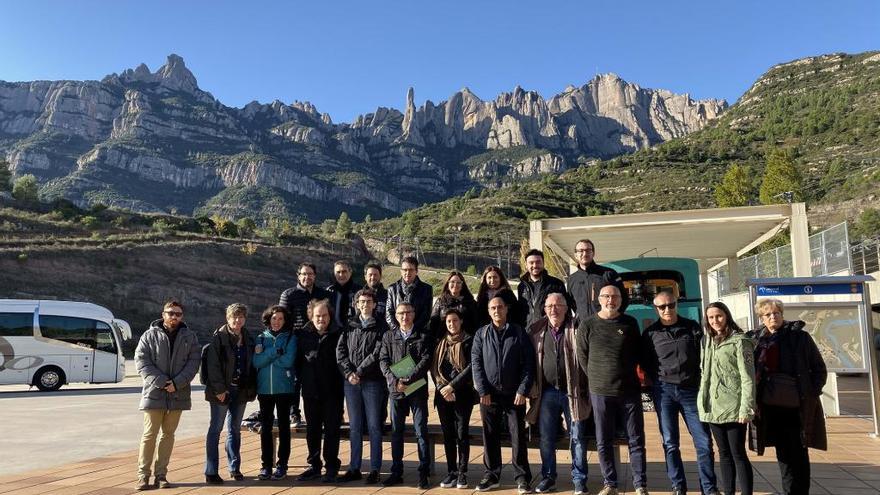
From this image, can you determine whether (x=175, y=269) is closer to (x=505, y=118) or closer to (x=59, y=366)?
(x=59, y=366)

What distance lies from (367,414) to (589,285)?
2.23 m

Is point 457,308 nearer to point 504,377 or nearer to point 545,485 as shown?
point 504,377

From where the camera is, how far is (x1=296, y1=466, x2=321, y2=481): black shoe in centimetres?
518

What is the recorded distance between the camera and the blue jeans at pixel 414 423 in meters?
4.94

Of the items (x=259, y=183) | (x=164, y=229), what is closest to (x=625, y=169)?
(x=164, y=229)

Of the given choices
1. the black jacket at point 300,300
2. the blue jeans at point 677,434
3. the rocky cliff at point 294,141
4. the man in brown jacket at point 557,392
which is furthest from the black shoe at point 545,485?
Answer: the rocky cliff at point 294,141

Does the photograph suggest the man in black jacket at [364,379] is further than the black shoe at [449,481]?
Yes

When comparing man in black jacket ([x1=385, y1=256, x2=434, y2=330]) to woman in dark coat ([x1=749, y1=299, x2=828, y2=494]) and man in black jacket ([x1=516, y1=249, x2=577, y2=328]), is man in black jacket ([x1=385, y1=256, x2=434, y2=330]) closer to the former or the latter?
Result: man in black jacket ([x1=516, y1=249, x2=577, y2=328])

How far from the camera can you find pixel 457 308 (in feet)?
16.7

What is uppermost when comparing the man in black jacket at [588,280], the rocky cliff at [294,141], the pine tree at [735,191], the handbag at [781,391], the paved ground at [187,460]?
the rocky cliff at [294,141]

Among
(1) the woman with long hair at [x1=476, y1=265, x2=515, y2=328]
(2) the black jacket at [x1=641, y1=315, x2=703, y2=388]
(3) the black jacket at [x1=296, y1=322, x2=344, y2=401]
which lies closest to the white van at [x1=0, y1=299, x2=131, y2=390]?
(3) the black jacket at [x1=296, y1=322, x2=344, y2=401]

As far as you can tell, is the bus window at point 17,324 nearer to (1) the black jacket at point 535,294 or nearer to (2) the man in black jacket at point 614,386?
(1) the black jacket at point 535,294

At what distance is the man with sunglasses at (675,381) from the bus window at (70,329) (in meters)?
17.2

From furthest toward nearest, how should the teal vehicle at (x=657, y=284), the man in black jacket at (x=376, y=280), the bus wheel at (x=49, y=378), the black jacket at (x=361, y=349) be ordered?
the bus wheel at (x=49, y=378)
the teal vehicle at (x=657, y=284)
the man in black jacket at (x=376, y=280)
the black jacket at (x=361, y=349)
